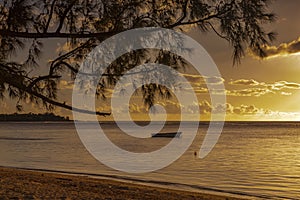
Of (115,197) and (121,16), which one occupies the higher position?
(121,16)

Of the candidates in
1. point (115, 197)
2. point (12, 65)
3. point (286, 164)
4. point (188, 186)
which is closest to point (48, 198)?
point (115, 197)

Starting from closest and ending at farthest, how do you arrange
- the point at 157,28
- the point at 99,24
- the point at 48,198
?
the point at 157,28, the point at 99,24, the point at 48,198

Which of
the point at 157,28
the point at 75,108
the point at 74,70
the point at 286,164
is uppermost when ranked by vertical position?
the point at 157,28

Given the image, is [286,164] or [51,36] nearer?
[51,36]

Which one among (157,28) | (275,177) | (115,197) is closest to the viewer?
(157,28)

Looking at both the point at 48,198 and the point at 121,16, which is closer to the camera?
the point at 121,16

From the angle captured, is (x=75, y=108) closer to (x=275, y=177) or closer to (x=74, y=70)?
(x=74, y=70)

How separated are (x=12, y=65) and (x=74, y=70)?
869 millimetres

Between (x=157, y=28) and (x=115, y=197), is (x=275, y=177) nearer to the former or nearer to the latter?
(x=115, y=197)

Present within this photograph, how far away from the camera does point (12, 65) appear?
21.4 ft

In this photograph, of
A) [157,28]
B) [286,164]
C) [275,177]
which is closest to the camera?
[157,28]

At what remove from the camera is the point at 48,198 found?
26.1 ft

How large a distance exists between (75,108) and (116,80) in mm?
623


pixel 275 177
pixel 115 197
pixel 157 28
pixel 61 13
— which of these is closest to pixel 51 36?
pixel 61 13
